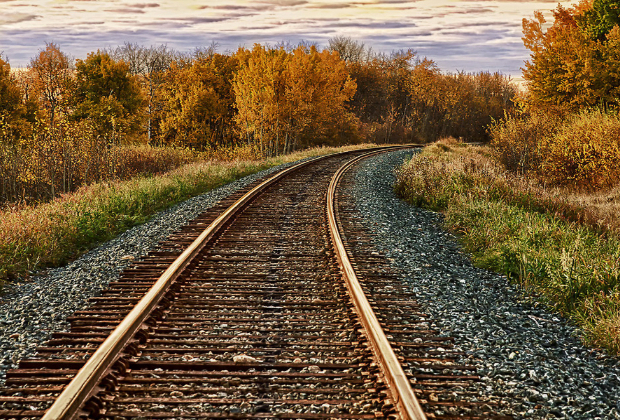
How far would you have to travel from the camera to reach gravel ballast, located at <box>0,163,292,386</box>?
4.09 m

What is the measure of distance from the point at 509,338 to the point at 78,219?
25.0 feet

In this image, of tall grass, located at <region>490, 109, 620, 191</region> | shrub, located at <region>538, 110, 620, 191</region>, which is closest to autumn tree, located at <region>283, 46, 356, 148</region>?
tall grass, located at <region>490, 109, 620, 191</region>

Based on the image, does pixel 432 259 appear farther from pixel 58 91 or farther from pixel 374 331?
pixel 58 91

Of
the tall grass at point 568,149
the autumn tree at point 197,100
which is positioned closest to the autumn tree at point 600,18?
the tall grass at point 568,149

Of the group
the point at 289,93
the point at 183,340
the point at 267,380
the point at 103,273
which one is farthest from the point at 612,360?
the point at 289,93

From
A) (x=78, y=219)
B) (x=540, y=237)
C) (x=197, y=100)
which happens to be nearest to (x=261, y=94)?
(x=197, y=100)

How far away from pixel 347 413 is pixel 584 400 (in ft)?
5.58

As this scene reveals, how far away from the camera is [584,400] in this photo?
3336mm

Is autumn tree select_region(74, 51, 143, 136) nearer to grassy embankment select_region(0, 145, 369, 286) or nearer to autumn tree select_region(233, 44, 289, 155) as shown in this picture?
autumn tree select_region(233, 44, 289, 155)

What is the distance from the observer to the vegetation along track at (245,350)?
3.08 metres

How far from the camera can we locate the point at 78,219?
29.0 feet

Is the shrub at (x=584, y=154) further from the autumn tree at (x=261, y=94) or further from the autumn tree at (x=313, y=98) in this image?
the autumn tree at (x=313, y=98)

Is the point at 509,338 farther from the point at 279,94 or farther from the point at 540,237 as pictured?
the point at 279,94

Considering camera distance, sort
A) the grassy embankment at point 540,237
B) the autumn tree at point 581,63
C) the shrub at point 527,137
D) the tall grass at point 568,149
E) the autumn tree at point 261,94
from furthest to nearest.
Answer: the autumn tree at point 261,94 → the autumn tree at point 581,63 → the shrub at point 527,137 → the tall grass at point 568,149 → the grassy embankment at point 540,237
